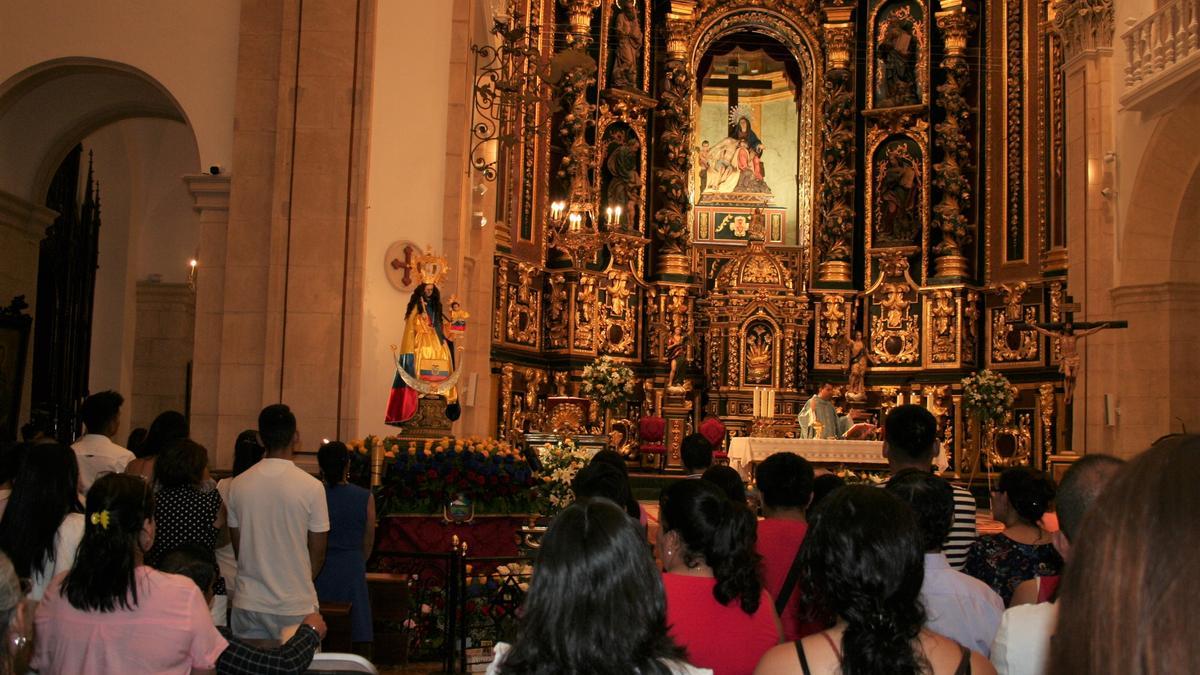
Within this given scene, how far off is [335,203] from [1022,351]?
1277 centimetres

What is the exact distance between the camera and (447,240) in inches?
512

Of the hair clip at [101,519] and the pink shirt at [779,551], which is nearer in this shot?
the hair clip at [101,519]

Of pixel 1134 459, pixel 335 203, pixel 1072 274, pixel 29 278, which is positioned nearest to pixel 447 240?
pixel 335 203

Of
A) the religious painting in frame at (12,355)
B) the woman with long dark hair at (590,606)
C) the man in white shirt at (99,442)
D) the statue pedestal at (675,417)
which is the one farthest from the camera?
the statue pedestal at (675,417)

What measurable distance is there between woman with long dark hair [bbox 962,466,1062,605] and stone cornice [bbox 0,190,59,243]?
10.5 metres

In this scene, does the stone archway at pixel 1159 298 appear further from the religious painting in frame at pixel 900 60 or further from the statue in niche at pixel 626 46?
the statue in niche at pixel 626 46

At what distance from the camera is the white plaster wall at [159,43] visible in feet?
39.3

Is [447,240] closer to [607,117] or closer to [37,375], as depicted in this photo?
[37,375]

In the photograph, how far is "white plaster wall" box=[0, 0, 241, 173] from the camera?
1198cm

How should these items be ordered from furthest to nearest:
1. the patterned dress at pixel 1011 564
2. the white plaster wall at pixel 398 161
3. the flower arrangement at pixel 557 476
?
the white plaster wall at pixel 398 161 → the flower arrangement at pixel 557 476 → the patterned dress at pixel 1011 564

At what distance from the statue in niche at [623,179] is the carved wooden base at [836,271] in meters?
3.60

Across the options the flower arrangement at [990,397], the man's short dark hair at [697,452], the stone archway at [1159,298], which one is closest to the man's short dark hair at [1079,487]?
the man's short dark hair at [697,452]

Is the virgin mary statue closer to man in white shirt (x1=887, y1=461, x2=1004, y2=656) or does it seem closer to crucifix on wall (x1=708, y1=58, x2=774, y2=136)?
man in white shirt (x1=887, y1=461, x2=1004, y2=656)

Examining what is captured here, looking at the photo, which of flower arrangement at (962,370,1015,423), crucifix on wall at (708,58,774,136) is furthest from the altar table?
crucifix on wall at (708,58,774,136)
